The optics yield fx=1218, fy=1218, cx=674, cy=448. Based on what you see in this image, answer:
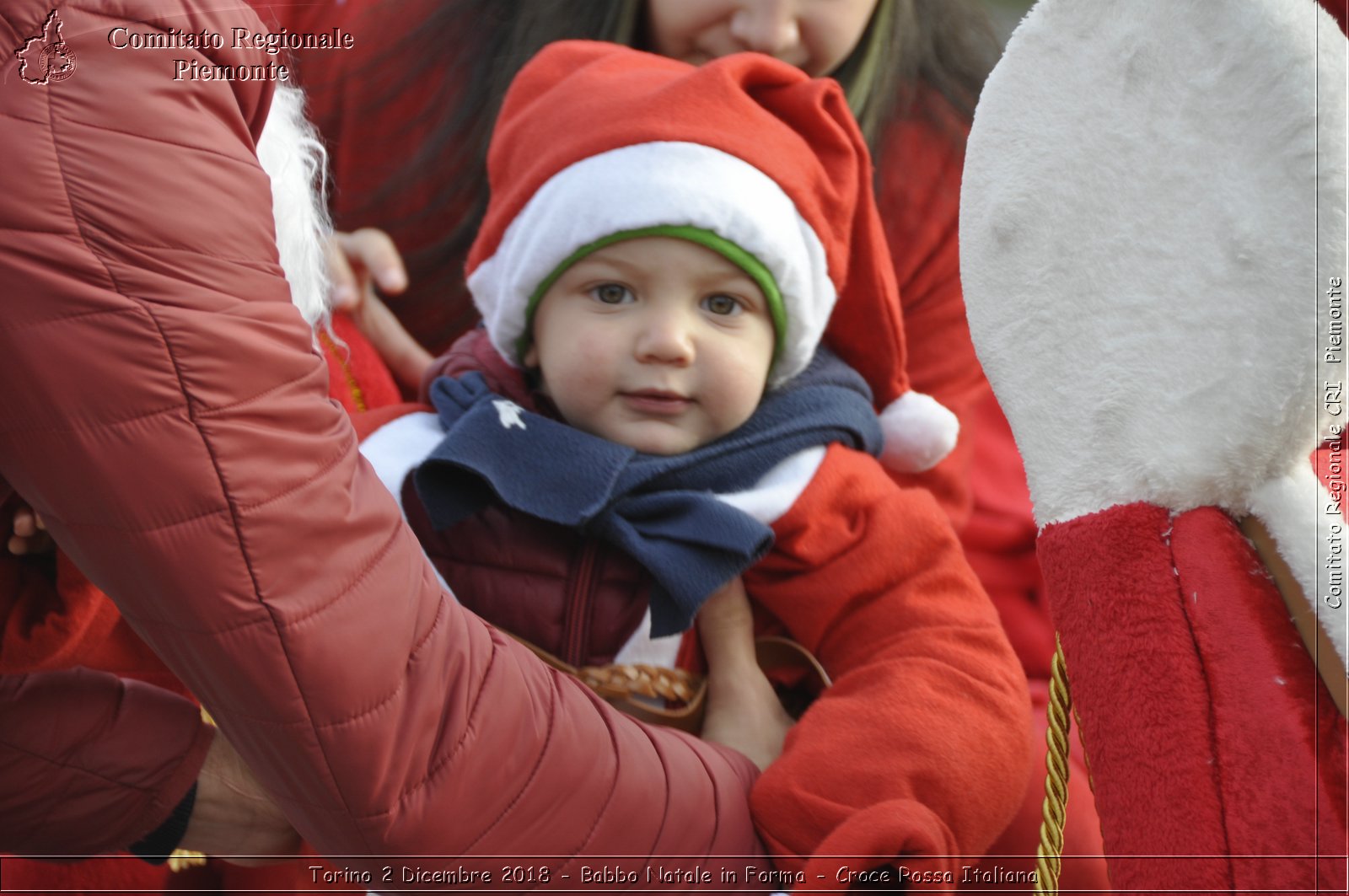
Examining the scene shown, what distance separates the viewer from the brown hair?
4.16 feet

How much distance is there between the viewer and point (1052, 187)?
580mm

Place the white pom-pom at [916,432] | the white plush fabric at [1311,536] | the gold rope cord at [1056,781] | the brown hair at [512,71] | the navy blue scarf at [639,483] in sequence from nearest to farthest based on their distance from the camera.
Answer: the white plush fabric at [1311,536] → the gold rope cord at [1056,781] → the navy blue scarf at [639,483] → the white pom-pom at [916,432] → the brown hair at [512,71]

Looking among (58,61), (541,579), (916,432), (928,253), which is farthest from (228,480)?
(928,253)

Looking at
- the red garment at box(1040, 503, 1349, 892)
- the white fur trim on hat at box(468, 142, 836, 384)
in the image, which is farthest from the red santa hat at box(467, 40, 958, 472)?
the red garment at box(1040, 503, 1349, 892)

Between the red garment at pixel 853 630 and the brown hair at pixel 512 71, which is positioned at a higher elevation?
the brown hair at pixel 512 71

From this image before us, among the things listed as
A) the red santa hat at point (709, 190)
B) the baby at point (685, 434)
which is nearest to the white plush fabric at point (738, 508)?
the baby at point (685, 434)

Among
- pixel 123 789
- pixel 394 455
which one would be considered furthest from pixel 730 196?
pixel 123 789

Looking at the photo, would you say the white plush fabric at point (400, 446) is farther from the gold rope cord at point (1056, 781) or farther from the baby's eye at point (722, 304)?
the gold rope cord at point (1056, 781)

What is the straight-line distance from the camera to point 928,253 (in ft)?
4.40

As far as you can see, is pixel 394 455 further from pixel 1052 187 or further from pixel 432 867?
pixel 1052 187

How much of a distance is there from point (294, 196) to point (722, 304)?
35 cm

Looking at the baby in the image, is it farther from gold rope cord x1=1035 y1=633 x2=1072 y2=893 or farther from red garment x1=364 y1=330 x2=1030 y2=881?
gold rope cord x1=1035 y1=633 x2=1072 y2=893

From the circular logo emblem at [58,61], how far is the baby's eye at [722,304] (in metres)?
0.54

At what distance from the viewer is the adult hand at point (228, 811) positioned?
2.53 ft
